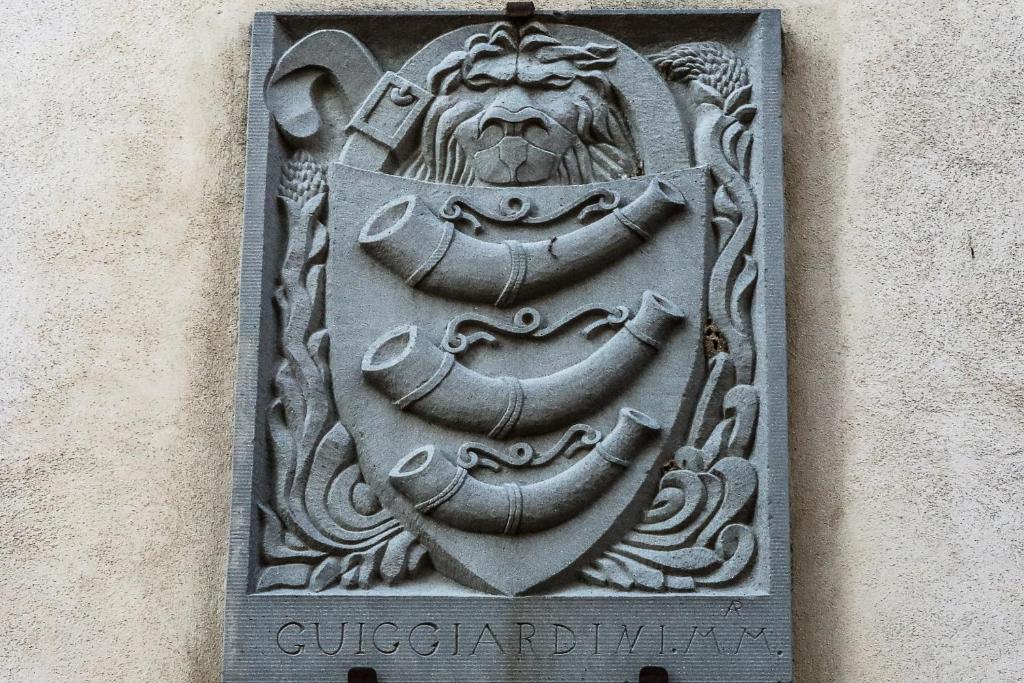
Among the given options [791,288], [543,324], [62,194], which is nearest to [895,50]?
[791,288]

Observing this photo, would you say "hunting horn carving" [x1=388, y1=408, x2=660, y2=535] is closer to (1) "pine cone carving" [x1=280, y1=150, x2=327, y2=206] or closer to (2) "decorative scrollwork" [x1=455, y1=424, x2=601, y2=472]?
(2) "decorative scrollwork" [x1=455, y1=424, x2=601, y2=472]

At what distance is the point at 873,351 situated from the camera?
4.22 metres

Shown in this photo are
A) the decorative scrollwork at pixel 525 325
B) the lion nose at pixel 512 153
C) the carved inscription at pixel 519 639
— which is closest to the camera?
the carved inscription at pixel 519 639

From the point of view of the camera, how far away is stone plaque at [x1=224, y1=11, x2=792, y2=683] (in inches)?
155

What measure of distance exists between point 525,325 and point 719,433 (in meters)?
0.71

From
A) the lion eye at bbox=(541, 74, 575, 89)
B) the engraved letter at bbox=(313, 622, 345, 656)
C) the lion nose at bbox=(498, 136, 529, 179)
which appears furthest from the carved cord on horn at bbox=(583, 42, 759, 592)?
the engraved letter at bbox=(313, 622, 345, 656)

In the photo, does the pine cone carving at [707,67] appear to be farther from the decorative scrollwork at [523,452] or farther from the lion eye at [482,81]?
the decorative scrollwork at [523,452]

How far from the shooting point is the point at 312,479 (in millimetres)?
4133

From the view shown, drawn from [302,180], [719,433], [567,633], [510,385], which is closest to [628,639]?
[567,633]

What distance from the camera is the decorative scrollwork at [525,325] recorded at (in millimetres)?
4188

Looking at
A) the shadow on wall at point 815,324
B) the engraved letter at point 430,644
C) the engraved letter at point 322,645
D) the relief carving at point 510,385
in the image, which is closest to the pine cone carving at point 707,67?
the shadow on wall at point 815,324

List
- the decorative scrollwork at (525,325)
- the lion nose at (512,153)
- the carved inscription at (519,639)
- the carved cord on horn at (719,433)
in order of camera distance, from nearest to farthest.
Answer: the carved inscription at (519,639), the carved cord on horn at (719,433), the decorative scrollwork at (525,325), the lion nose at (512,153)

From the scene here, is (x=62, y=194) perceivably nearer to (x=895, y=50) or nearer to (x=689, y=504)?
(x=689, y=504)

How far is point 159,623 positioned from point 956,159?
3.00 metres
